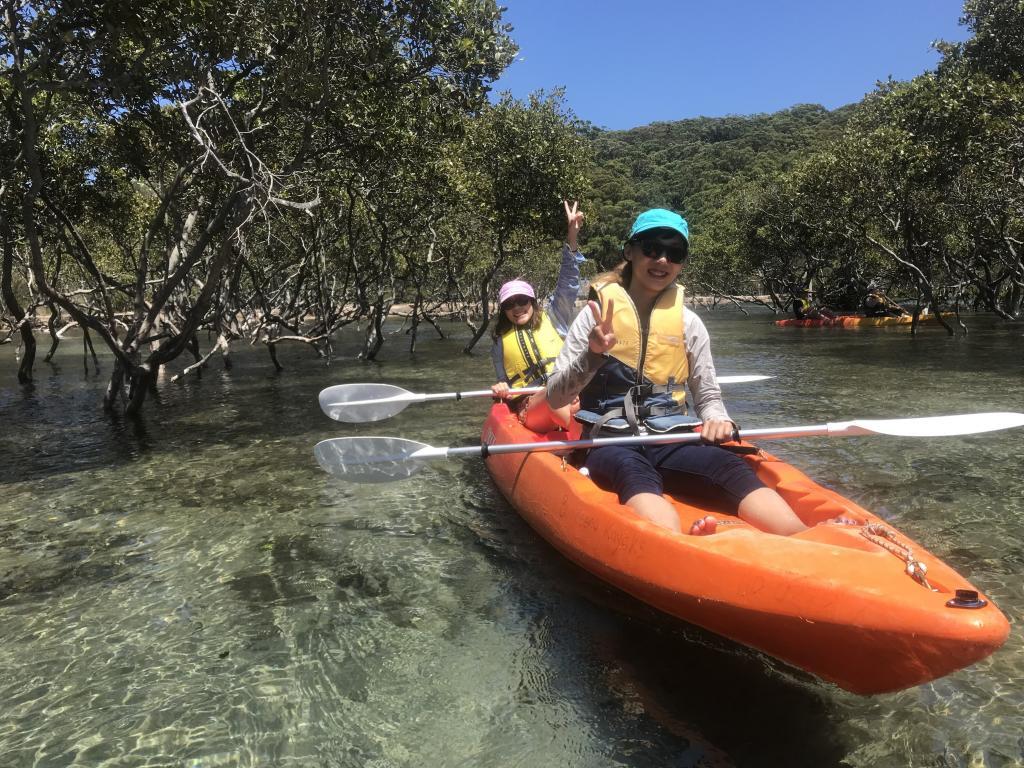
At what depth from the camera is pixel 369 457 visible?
4312 mm

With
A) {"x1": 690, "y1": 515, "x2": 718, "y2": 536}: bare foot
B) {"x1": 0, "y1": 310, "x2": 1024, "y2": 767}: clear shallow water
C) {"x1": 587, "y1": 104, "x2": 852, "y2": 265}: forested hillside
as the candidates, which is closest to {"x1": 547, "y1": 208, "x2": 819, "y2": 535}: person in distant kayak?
{"x1": 690, "y1": 515, "x2": 718, "y2": 536}: bare foot

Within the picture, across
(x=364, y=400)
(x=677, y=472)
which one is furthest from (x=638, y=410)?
(x=364, y=400)

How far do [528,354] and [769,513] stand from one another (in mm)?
3078

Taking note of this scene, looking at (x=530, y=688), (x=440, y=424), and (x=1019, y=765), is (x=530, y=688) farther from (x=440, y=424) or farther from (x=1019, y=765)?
(x=440, y=424)

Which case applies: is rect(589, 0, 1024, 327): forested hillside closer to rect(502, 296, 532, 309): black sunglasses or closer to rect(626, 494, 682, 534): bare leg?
rect(502, 296, 532, 309): black sunglasses

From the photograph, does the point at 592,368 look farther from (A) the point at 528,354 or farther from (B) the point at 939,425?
(A) the point at 528,354

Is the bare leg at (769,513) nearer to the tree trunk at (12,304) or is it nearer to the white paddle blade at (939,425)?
the white paddle blade at (939,425)

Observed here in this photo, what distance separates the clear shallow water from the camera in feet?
8.69

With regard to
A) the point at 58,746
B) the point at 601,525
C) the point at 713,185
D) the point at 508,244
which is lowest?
the point at 58,746

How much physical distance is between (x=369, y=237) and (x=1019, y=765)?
60.5 feet

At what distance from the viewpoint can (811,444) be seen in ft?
23.6

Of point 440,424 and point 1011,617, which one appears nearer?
point 1011,617

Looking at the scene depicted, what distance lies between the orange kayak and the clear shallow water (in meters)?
0.35

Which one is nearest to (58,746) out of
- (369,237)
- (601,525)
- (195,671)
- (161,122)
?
(195,671)
